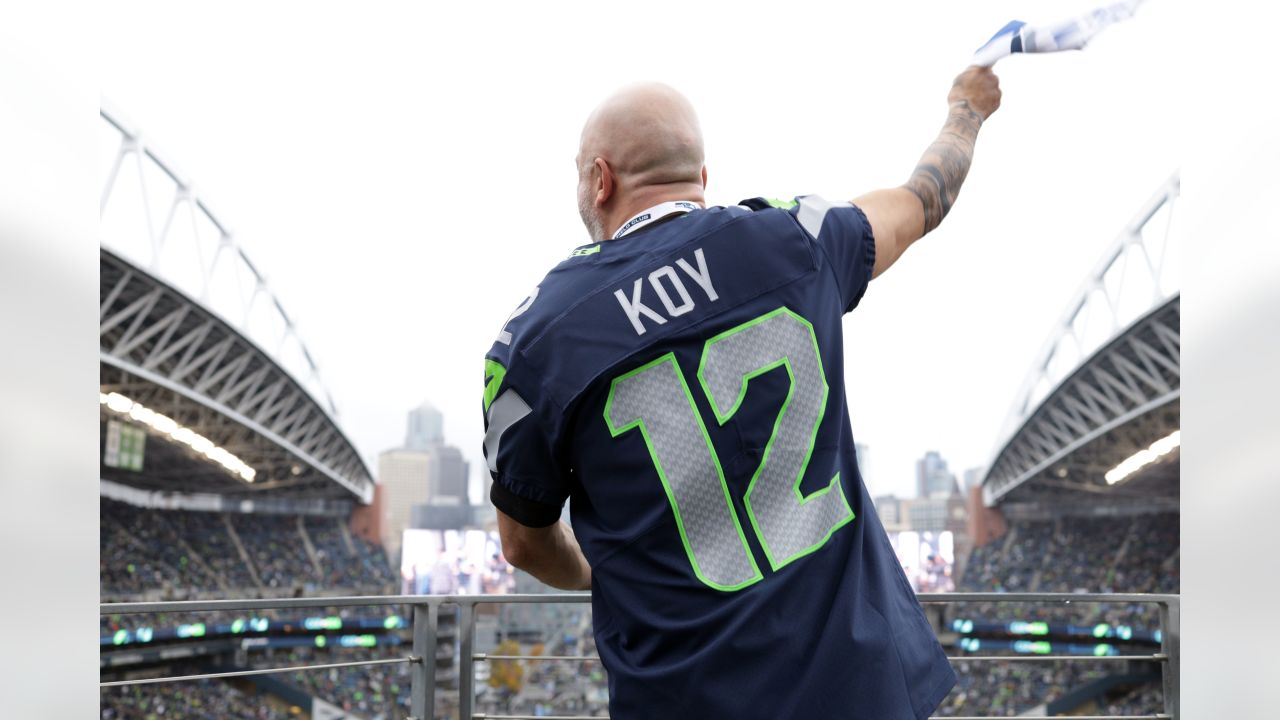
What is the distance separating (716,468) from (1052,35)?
2.45ft

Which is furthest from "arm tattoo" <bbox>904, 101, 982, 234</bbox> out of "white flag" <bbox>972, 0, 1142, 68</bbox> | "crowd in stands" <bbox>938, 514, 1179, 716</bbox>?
"crowd in stands" <bbox>938, 514, 1179, 716</bbox>

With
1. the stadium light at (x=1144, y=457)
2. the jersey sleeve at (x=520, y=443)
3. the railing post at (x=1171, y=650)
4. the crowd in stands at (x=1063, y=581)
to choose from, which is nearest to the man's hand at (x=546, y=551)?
the jersey sleeve at (x=520, y=443)

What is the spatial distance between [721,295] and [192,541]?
3724cm

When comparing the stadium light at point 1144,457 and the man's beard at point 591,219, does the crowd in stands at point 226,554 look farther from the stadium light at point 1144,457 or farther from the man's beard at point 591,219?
the stadium light at point 1144,457

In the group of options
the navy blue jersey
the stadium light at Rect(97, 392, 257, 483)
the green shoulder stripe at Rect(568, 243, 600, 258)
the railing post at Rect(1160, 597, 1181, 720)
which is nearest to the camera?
the navy blue jersey

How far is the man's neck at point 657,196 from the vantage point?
3.56 ft

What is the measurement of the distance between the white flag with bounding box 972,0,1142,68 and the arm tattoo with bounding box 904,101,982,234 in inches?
4.2

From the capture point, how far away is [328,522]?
146 feet

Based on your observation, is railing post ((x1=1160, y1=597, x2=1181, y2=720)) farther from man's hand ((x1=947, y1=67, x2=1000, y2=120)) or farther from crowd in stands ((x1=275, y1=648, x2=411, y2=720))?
crowd in stands ((x1=275, y1=648, x2=411, y2=720))

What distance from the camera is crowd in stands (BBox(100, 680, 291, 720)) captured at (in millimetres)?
22047

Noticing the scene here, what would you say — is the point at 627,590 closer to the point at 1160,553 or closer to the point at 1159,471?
the point at 1159,471

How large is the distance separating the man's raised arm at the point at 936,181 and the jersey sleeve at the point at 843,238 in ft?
0.08

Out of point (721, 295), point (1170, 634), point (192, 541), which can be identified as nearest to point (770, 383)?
point (721, 295)

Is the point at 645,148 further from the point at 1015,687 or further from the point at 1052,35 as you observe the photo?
the point at 1015,687
